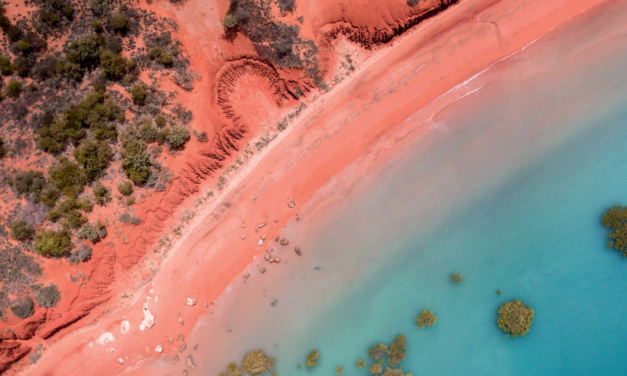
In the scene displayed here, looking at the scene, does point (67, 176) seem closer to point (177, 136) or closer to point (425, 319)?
point (177, 136)

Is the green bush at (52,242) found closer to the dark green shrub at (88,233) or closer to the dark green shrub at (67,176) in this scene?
the dark green shrub at (88,233)

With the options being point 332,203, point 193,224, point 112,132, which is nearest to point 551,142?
point 332,203

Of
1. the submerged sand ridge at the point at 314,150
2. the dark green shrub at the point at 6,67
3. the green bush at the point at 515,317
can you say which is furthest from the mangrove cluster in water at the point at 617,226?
the dark green shrub at the point at 6,67

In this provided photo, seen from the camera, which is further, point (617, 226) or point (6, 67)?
point (617, 226)

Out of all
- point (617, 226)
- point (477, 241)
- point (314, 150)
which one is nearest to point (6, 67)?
point (314, 150)

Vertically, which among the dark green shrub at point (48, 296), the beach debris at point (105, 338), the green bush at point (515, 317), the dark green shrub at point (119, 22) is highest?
the dark green shrub at point (119, 22)

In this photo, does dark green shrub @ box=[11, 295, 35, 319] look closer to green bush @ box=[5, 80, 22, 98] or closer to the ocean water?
the ocean water
